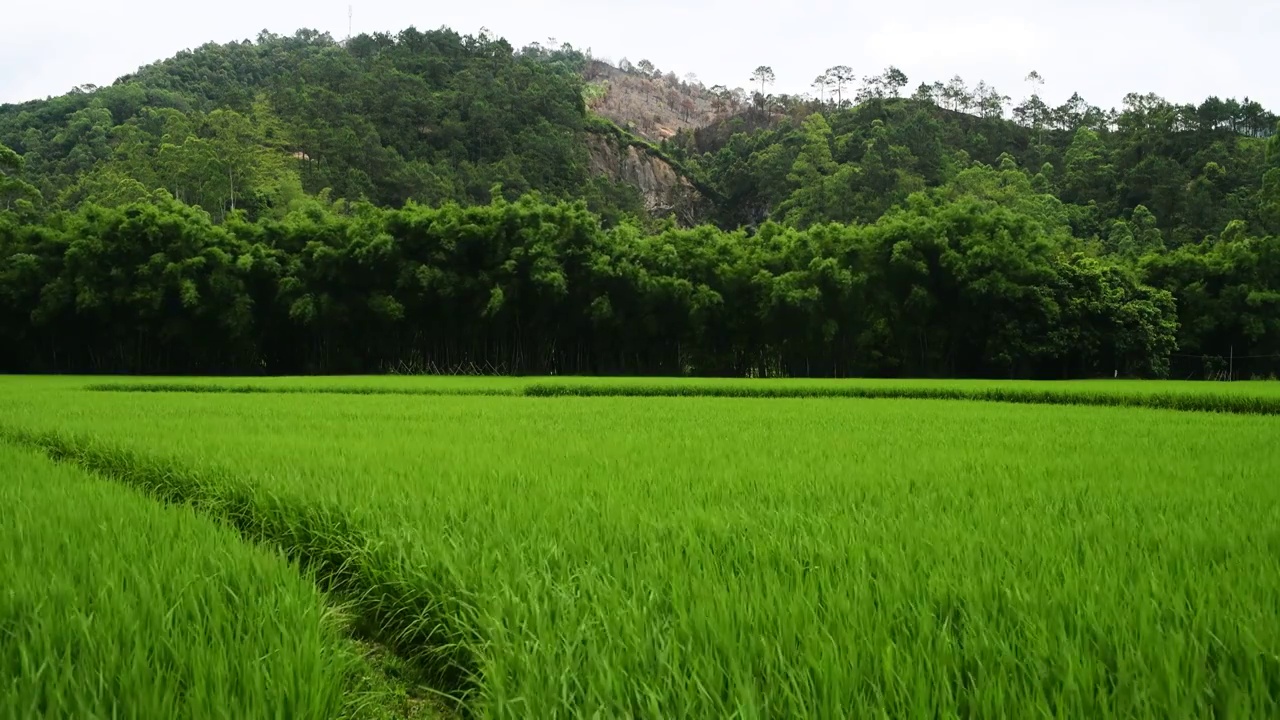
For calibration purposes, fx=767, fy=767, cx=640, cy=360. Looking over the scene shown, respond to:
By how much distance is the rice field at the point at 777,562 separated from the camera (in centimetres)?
145

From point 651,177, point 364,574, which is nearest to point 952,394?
point 364,574

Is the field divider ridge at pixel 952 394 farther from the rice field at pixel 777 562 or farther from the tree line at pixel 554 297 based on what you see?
the tree line at pixel 554 297

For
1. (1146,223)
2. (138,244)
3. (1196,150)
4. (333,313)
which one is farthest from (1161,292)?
(138,244)

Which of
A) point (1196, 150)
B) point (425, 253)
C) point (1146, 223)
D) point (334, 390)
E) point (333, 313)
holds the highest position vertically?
point (1196, 150)

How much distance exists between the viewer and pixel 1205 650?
1.48 metres

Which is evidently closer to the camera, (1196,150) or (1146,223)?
(1146,223)

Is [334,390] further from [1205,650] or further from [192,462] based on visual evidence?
[1205,650]

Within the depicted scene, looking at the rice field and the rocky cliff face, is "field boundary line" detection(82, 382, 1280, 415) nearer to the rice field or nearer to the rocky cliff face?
the rice field

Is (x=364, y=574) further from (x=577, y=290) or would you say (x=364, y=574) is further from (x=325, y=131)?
(x=325, y=131)

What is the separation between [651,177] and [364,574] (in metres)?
67.0

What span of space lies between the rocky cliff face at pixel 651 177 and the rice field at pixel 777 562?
195 feet

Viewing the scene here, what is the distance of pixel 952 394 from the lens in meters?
14.1

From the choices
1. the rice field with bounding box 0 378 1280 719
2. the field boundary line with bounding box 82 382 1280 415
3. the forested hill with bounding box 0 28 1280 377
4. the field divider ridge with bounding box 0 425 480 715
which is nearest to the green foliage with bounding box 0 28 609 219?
the forested hill with bounding box 0 28 1280 377

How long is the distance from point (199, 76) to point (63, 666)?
3178 inches
